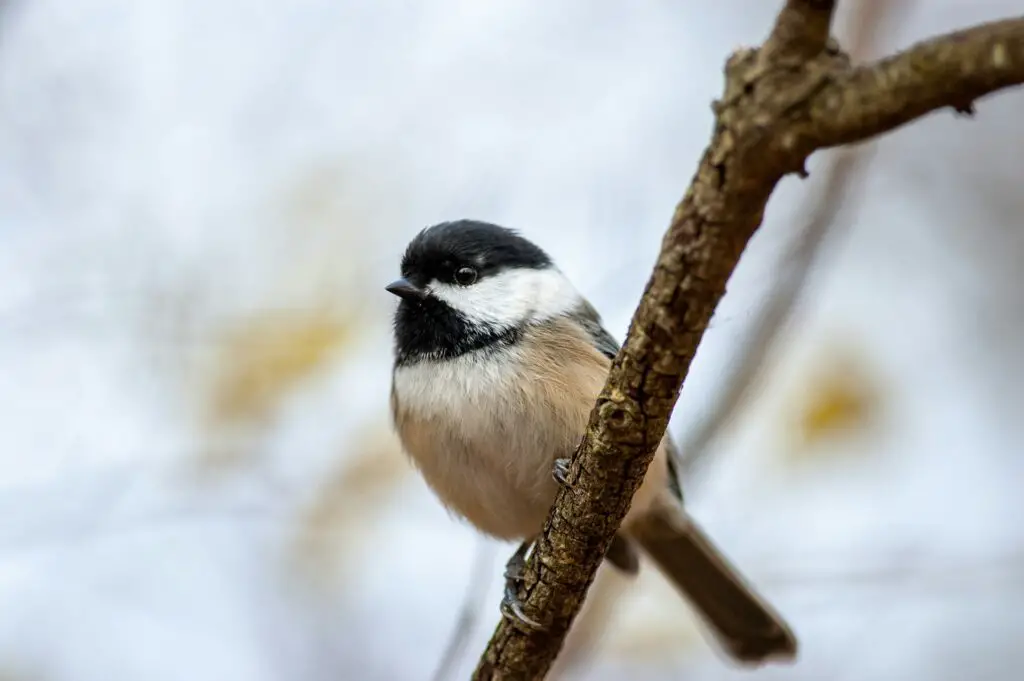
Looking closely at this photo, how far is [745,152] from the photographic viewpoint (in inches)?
51.9

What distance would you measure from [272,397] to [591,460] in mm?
2577

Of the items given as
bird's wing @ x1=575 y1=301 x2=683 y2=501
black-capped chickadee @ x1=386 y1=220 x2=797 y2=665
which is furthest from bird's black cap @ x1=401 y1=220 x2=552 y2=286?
bird's wing @ x1=575 y1=301 x2=683 y2=501

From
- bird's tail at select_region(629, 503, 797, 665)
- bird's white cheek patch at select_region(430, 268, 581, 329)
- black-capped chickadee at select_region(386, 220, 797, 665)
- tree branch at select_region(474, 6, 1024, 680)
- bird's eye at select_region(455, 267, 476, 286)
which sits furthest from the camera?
bird's tail at select_region(629, 503, 797, 665)

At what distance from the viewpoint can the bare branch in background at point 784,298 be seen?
3062 millimetres

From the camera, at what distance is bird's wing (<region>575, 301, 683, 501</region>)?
2.90 meters

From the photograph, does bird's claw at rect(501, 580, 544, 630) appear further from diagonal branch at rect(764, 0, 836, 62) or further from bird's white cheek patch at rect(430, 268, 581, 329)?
diagonal branch at rect(764, 0, 836, 62)

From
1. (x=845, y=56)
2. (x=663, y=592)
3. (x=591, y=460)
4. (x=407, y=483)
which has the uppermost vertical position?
(x=845, y=56)

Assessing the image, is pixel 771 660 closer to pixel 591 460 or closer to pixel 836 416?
pixel 836 416

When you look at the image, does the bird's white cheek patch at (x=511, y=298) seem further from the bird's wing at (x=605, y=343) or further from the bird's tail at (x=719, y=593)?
the bird's tail at (x=719, y=593)

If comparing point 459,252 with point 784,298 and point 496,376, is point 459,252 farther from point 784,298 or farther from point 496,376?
point 784,298

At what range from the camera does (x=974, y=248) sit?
16.9 feet

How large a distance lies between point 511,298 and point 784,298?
0.89 m

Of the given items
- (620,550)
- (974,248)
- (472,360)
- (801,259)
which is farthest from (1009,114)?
(472,360)

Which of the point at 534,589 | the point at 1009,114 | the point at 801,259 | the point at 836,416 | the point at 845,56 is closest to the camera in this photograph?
the point at 845,56
